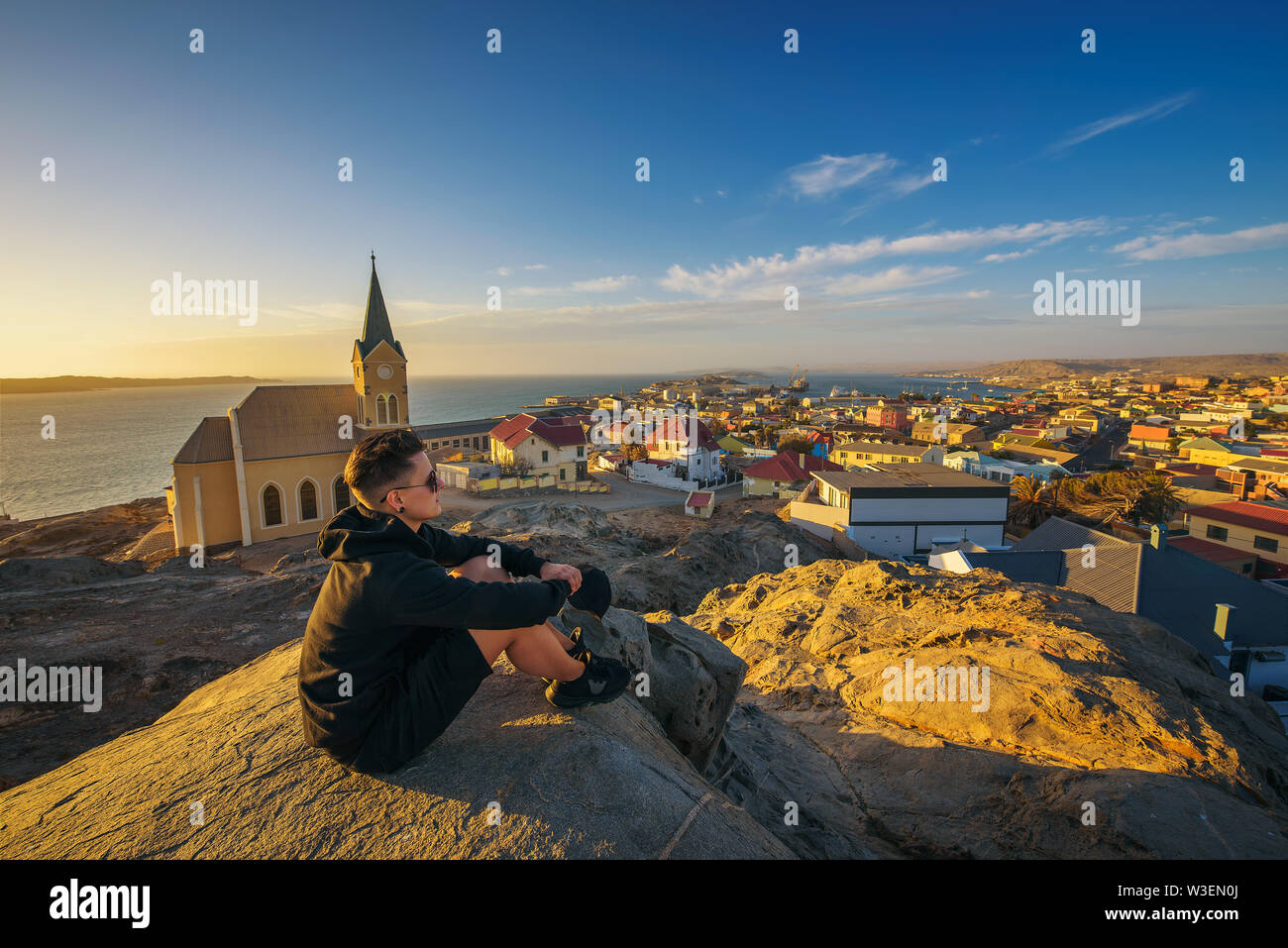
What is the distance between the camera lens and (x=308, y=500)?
27.2m

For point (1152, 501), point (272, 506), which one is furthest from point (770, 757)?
point (1152, 501)

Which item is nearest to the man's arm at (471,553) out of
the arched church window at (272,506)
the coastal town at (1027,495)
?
the coastal town at (1027,495)

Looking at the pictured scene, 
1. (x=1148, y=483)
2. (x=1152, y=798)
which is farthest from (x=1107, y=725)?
(x=1148, y=483)

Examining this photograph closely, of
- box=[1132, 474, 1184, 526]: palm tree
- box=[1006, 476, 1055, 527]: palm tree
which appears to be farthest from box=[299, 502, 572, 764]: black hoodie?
box=[1132, 474, 1184, 526]: palm tree

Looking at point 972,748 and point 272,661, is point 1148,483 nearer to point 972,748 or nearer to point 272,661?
point 972,748

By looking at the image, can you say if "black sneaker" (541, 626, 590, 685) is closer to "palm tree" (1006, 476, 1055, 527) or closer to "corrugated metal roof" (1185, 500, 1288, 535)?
"palm tree" (1006, 476, 1055, 527)

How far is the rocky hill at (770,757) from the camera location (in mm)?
2783

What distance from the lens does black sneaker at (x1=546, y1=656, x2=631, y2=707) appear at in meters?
3.58

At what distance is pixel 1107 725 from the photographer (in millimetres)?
5543

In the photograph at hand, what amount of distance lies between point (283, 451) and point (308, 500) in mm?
2759

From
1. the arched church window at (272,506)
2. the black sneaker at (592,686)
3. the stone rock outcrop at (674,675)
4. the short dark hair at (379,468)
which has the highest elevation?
the short dark hair at (379,468)

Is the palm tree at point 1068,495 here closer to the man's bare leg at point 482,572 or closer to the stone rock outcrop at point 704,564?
the stone rock outcrop at point 704,564

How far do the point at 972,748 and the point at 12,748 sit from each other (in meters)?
13.3

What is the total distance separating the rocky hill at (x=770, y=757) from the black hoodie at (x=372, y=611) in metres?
0.55
